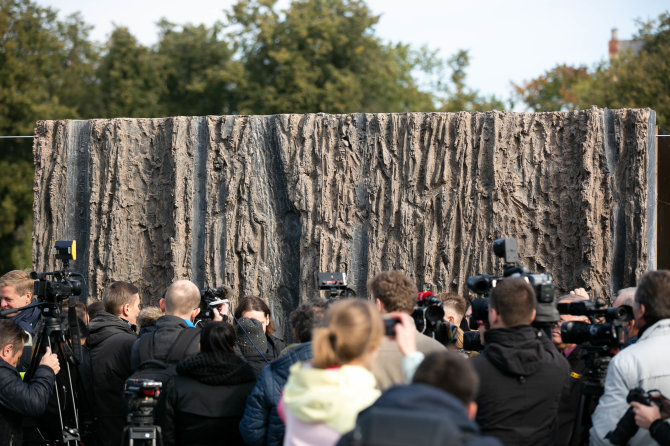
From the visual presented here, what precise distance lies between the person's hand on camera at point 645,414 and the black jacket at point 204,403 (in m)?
2.25

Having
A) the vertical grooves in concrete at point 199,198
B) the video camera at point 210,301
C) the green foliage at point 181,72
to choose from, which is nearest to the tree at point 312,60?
the green foliage at point 181,72

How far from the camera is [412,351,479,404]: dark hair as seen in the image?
294 cm

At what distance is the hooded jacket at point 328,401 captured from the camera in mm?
3568

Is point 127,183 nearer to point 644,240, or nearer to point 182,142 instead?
point 182,142

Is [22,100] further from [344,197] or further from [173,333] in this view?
[173,333]

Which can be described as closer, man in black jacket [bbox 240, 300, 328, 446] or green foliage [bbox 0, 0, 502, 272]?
man in black jacket [bbox 240, 300, 328, 446]

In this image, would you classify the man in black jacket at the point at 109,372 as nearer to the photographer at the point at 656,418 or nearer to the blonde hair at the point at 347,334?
the blonde hair at the point at 347,334

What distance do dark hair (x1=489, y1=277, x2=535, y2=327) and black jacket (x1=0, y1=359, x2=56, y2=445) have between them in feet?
10.3

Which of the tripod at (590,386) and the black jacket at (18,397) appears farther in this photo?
the black jacket at (18,397)

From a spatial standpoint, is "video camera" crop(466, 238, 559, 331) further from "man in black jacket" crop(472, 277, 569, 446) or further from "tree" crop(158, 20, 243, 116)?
"tree" crop(158, 20, 243, 116)

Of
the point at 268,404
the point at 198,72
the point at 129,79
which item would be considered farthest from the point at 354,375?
the point at 198,72

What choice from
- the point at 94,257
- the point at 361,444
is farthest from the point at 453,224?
the point at 361,444

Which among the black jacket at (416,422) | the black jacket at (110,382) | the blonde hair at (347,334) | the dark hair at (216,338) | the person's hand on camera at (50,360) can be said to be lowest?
the black jacket at (110,382)

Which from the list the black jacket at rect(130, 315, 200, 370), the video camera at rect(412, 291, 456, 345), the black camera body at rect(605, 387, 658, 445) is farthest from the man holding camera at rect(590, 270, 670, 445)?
the black jacket at rect(130, 315, 200, 370)
